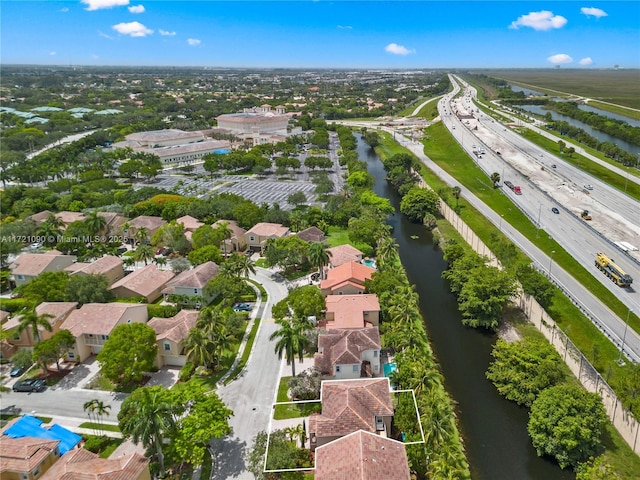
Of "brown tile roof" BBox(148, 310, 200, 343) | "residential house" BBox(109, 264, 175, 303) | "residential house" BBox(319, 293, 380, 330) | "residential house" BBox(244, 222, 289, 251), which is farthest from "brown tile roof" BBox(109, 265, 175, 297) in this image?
"residential house" BBox(319, 293, 380, 330)

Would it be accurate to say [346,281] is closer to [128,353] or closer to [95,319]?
[128,353]

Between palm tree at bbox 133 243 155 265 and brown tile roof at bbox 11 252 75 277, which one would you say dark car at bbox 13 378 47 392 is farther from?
palm tree at bbox 133 243 155 265

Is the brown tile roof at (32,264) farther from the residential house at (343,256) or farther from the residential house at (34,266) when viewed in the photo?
the residential house at (343,256)

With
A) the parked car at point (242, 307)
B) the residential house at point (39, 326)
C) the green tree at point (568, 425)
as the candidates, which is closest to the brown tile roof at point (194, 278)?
the parked car at point (242, 307)

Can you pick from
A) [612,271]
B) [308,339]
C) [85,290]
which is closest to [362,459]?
[308,339]

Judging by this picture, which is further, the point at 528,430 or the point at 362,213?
the point at 362,213

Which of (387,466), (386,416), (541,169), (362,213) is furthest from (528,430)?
(541,169)

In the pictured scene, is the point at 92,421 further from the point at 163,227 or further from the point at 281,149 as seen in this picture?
the point at 281,149
